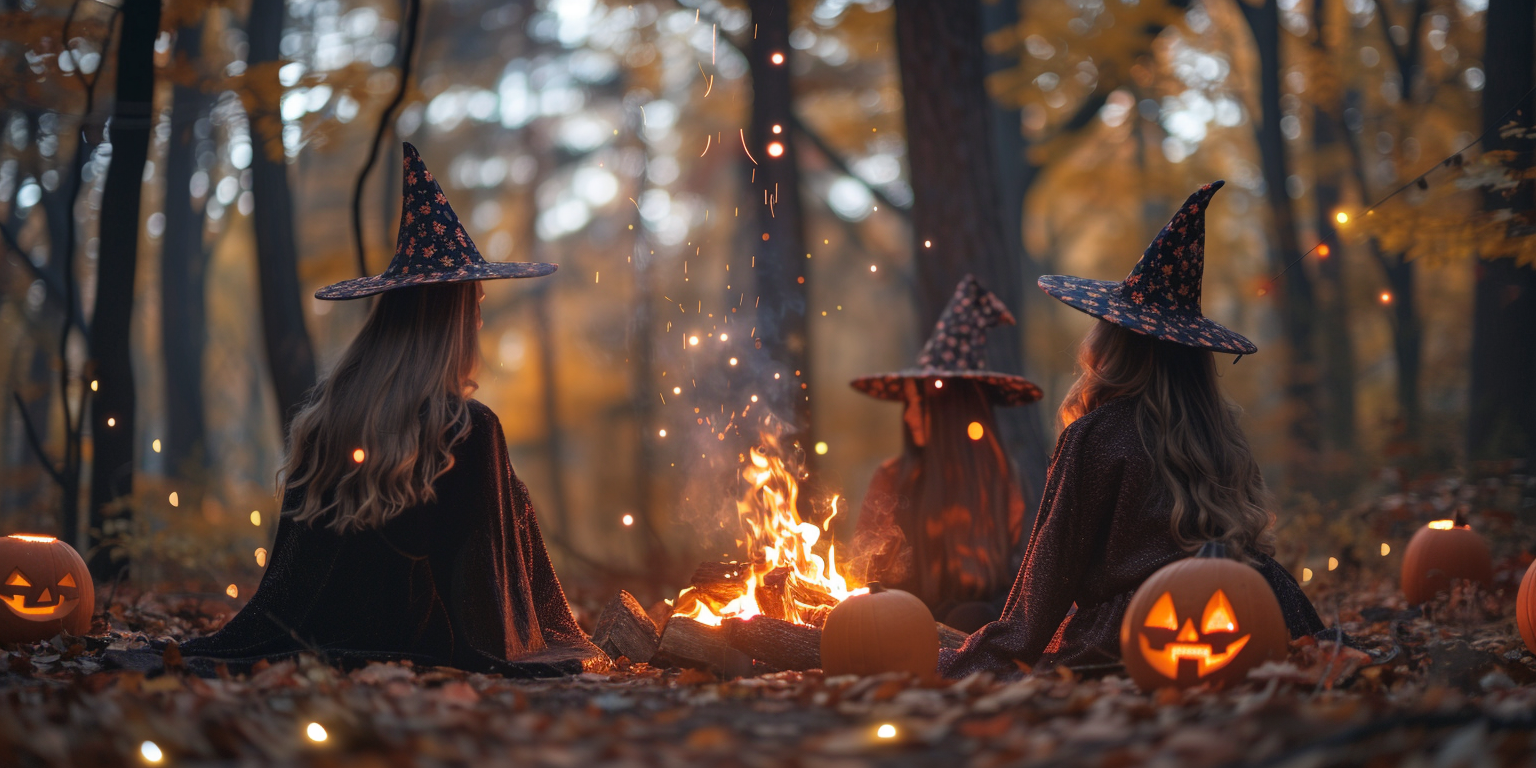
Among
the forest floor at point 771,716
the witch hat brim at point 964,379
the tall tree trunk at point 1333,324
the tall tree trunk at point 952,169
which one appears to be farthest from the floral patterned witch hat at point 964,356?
the tall tree trunk at point 1333,324

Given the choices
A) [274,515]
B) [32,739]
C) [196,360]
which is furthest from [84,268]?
[32,739]

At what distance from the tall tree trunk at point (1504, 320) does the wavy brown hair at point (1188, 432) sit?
4.28 meters

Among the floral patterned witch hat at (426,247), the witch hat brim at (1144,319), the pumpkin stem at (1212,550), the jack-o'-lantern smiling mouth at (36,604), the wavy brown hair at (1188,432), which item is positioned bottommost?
the jack-o'-lantern smiling mouth at (36,604)

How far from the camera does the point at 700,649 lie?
5492mm

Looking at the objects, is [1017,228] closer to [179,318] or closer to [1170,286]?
[1170,286]

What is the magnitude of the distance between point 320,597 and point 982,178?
6.01 metres

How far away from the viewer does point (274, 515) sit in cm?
1170

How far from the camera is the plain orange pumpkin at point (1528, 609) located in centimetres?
510

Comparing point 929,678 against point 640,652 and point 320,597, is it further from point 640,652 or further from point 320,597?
point 320,597

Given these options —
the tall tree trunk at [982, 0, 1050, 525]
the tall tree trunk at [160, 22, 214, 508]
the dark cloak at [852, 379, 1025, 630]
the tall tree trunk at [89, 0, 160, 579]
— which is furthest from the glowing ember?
the tall tree trunk at [160, 22, 214, 508]

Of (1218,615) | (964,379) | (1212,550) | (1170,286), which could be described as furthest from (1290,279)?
(1218,615)

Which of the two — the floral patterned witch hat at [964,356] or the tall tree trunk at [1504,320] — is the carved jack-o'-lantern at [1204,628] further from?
the tall tree trunk at [1504,320]

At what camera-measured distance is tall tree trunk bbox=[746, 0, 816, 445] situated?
9.17 meters

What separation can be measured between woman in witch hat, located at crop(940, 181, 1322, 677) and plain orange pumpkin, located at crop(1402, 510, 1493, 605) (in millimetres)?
2692
